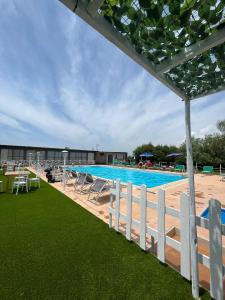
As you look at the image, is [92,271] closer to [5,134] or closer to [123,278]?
[123,278]

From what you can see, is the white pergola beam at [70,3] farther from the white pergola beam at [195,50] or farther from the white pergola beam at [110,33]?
the white pergola beam at [195,50]

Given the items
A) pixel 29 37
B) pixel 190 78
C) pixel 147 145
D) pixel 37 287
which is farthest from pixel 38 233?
pixel 147 145

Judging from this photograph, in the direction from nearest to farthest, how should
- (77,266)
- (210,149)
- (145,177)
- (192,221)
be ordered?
(192,221) < (77,266) < (145,177) < (210,149)

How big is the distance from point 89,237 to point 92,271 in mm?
1017

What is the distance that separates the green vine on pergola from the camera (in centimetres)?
121

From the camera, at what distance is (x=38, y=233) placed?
Result: 12.0 ft

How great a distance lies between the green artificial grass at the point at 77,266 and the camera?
211 cm

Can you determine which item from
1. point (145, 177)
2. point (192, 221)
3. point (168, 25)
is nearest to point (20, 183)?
A: point (192, 221)

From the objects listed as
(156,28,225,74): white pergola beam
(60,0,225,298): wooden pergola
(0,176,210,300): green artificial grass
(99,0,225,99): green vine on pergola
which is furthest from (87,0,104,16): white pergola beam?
(0,176,210,300): green artificial grass

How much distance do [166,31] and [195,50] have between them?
33 centimetres

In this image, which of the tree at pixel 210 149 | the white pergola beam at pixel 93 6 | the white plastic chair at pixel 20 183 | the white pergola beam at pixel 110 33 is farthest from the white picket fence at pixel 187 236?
the tree at pixel 210 149

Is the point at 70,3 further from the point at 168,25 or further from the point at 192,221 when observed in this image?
the point at 192,221

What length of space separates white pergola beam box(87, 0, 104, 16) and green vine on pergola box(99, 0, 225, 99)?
0.50 ft

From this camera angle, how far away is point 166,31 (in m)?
1.43
